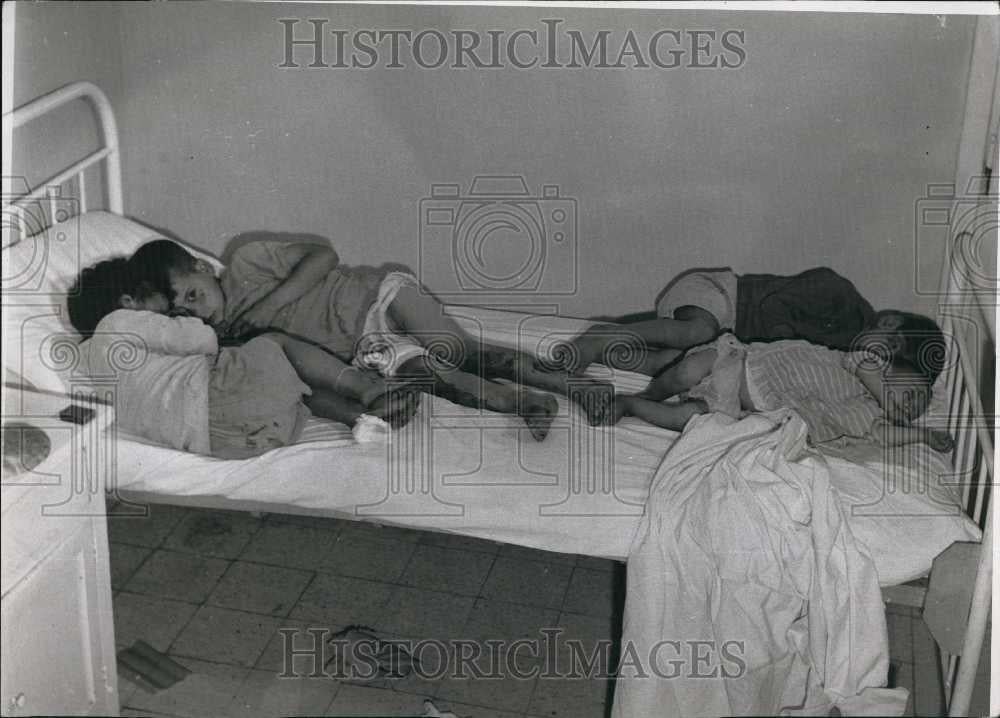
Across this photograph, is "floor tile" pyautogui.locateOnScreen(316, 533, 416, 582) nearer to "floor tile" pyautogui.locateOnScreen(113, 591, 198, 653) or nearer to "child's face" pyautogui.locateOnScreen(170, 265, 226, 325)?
"floor tile" pyautogui.locateOnScreen(113, 591, 198, 653)

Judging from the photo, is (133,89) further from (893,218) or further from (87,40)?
(893,218)

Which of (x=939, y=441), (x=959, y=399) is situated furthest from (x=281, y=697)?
(x=959, y=399)

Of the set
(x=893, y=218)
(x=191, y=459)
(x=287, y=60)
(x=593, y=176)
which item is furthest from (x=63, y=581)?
(x=893, y=218)

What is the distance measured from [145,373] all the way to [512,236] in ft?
2.07

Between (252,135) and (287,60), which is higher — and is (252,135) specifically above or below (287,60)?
below

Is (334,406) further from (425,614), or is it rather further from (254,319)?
(425,614)

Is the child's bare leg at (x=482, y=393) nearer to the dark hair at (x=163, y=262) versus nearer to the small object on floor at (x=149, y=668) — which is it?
the dark hair at (x=163, y=262)

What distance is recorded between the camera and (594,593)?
1.58 meters

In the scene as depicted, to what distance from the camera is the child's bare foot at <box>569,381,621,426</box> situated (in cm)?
172

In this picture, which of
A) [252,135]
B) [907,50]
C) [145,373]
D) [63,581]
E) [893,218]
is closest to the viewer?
[63,581]

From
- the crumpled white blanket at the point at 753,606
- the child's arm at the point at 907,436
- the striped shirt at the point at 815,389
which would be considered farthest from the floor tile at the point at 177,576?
the child's arm at the point at 907,436

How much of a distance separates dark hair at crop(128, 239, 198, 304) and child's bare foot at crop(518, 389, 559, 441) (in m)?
0.59

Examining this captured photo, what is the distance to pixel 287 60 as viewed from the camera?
1.64 meters

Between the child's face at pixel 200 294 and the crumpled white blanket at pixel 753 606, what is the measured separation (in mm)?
778
